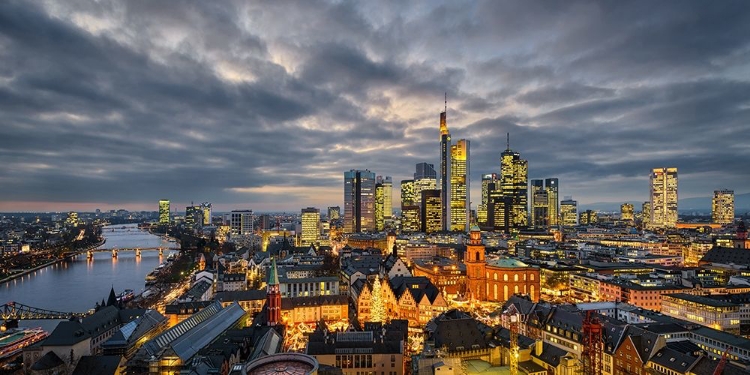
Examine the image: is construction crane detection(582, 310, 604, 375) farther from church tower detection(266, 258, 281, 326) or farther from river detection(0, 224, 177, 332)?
river detection(0, 224, 177, 332)

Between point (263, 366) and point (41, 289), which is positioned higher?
point (263, 366)

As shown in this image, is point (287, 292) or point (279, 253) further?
point (279, 253)

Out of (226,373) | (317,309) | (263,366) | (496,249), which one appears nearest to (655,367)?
(263,366)

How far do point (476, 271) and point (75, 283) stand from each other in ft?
257

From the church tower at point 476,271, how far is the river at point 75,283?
57.8 m

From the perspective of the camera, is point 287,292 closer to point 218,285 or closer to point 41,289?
point 218,285

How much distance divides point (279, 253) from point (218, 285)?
38310 mm

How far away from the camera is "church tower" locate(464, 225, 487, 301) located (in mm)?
69625

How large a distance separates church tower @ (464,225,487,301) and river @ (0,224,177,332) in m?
57.8

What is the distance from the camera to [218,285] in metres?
75.4

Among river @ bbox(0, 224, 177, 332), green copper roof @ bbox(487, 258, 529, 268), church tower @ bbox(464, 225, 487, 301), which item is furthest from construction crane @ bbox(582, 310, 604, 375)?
river @ bbox(0, 224, 177, 332)

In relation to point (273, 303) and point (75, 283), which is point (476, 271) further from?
point (75, 283)

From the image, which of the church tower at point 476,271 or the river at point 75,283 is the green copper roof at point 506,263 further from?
the river at point 75,283

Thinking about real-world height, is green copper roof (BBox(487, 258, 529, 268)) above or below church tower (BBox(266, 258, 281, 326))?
above
